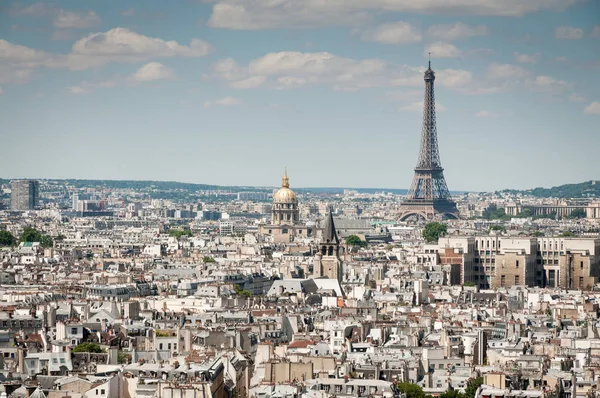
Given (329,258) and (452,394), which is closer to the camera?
(452,394)

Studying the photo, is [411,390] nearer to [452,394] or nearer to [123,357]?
[452,394]

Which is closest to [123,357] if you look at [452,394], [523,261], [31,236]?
[452,394]

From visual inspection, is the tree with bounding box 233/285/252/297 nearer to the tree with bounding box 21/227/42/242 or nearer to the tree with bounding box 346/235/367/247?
the tree with bounding box 346/235/367/247

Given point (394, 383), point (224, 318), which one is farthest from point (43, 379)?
point (224, 318)

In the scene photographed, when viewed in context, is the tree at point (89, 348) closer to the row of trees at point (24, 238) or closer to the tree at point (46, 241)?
the tree at point (46, 241)

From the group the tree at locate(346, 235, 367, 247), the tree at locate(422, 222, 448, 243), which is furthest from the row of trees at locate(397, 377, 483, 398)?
the tree at locate(422, 222, 448, 243)

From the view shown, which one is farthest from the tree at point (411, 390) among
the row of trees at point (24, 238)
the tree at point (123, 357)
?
the row of trees at point (24, 238)
